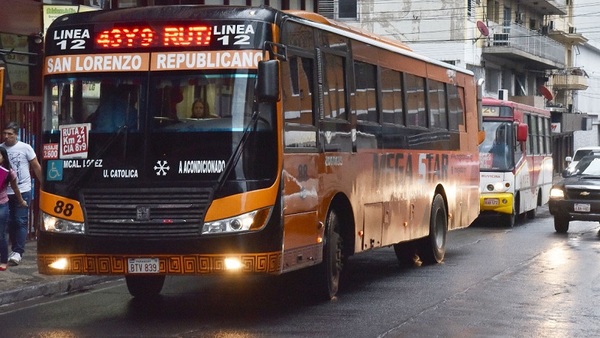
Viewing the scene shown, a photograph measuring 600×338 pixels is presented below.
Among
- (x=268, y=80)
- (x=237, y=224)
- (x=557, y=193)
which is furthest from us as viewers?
(x=557, y=193)

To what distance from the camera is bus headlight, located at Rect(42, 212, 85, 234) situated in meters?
11.2

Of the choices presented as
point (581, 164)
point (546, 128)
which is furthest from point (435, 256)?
point (546, 128)

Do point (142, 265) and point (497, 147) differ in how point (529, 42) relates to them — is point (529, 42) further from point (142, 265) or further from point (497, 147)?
point (142, 265)

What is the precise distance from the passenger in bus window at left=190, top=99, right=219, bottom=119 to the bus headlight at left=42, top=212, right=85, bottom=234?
57.4 inches

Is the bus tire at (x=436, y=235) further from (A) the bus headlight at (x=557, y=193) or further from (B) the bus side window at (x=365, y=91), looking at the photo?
(A) the bus headlight at (x=557, y=193)

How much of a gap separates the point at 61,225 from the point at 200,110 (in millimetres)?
1689

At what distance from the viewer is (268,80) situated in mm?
10797

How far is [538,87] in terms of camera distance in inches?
Answer: 2537

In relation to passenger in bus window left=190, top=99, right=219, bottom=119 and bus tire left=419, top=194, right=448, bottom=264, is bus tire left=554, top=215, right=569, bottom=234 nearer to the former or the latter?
bus tire left=419, top=194, right=448, bottom=264

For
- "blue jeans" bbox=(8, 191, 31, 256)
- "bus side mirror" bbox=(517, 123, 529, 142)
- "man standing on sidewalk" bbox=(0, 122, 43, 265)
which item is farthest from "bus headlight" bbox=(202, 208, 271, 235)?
"bus side mirror" bbox=(517, 123, 529, 142)

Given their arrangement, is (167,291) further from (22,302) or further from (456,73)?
(456,73)

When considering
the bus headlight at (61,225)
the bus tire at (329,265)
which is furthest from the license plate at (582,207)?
the bus headlight at (61,225)

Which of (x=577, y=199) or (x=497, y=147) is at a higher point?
(x=497, y=147)

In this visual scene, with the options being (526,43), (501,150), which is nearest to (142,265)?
(501,150)
